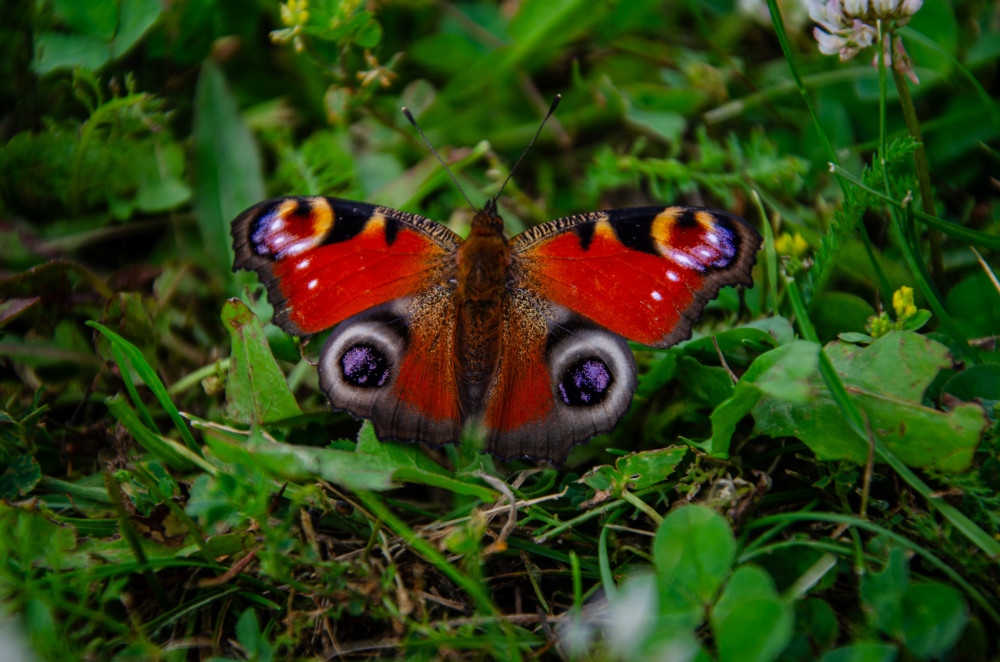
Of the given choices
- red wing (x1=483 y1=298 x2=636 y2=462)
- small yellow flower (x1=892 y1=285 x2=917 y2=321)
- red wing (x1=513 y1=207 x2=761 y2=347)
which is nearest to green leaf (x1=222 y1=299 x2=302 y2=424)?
red wing (x1=483 y1=298 x2=636 y2=462)

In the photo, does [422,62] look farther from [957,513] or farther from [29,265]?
[957,513]

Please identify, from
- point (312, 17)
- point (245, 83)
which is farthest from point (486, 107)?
point (245, 83)

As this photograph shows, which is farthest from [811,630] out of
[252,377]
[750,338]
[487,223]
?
[252,377]

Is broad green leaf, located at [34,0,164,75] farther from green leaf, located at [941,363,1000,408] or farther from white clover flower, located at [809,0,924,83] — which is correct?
green leaf, located at [941,363,1000,408]

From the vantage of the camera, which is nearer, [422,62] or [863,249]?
[863,249]

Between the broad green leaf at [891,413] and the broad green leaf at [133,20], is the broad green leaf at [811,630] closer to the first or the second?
the broad green leaf at [891,413]
